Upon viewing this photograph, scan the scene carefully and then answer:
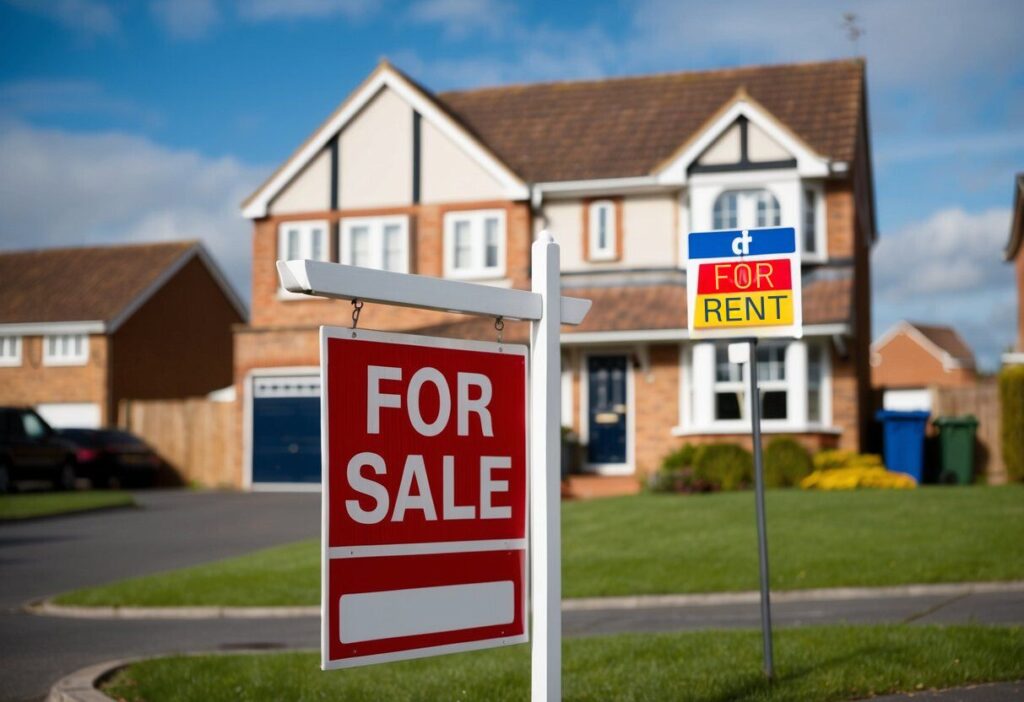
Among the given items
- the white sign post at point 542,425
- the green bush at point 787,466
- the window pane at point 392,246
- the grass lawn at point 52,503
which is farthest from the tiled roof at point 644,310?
the white sign post at point 542,425

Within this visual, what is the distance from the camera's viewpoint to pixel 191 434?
3253cm

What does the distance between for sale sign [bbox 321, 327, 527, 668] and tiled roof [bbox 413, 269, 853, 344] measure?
18.9m

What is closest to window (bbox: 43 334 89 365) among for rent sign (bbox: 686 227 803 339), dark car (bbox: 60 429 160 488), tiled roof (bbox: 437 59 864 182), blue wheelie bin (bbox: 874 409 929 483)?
dark car (bbox: 60 429 160 488)

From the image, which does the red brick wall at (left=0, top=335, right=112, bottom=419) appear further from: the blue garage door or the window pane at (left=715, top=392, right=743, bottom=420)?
the window pane at (left=715, top=392, right=743, bottom=420)

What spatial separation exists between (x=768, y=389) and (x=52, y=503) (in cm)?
1383

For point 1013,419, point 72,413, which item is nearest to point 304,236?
point 72,413

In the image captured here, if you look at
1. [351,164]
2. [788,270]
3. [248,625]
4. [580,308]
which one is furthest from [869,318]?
[580,308]

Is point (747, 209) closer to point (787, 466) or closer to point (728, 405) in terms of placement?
point (728, 405)

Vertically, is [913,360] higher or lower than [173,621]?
higher

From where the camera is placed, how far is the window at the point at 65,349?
39656 mm

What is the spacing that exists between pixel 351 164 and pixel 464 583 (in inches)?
955

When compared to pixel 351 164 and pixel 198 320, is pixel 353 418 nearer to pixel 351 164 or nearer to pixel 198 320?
pixel 351 164

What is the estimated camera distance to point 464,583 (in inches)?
203

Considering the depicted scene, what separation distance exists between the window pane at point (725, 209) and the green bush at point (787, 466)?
4.60 metres
